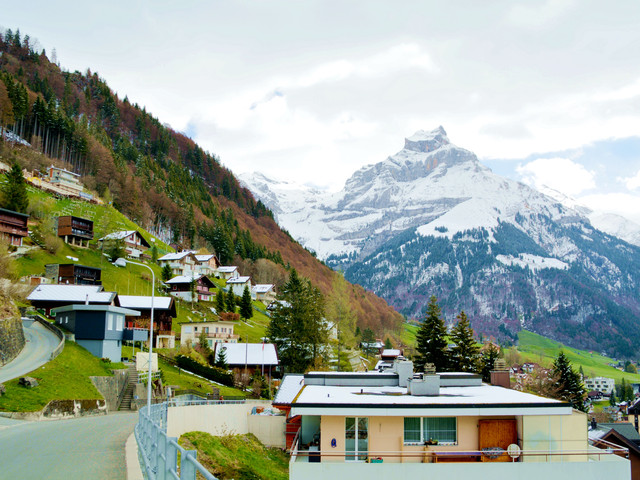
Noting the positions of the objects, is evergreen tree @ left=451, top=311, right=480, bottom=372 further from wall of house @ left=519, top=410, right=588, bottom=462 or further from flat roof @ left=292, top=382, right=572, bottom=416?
wall of house @ left=519, top=410, right=588, bottom=462

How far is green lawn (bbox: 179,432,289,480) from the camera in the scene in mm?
27328

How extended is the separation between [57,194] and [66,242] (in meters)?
24.2


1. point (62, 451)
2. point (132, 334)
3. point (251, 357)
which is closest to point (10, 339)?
point (132, 334)

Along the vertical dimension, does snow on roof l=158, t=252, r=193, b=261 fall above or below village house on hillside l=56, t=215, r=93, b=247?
below

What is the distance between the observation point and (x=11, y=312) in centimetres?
4469

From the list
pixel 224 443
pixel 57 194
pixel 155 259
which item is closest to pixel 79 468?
pixel 224 443

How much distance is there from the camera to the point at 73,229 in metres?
96.6

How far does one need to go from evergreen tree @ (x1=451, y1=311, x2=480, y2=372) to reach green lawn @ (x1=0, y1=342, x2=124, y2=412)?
3189 cm

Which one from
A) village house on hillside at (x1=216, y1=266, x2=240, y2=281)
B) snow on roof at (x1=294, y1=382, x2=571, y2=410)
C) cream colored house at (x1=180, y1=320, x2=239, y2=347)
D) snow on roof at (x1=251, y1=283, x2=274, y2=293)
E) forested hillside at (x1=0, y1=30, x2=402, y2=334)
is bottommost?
snow on roof at (x1=294, y1=382, x2=571, y2=410)

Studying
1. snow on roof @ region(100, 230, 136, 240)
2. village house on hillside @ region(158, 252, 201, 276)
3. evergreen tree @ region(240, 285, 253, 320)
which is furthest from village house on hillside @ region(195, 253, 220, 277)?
evergreen tree @ region(240, 285, 253, 320)

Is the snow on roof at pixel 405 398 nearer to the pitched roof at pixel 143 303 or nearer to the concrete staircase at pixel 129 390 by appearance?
the concrete staircase at pixel 129 390

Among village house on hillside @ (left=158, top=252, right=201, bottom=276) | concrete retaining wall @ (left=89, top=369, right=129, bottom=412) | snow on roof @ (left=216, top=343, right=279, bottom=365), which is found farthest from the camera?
village house on hillside @ (left=158, top=252, right=201, bottom=276)

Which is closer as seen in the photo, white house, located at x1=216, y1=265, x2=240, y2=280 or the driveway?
the driveway

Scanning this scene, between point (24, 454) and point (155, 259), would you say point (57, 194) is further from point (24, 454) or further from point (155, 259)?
point (24, 454)
